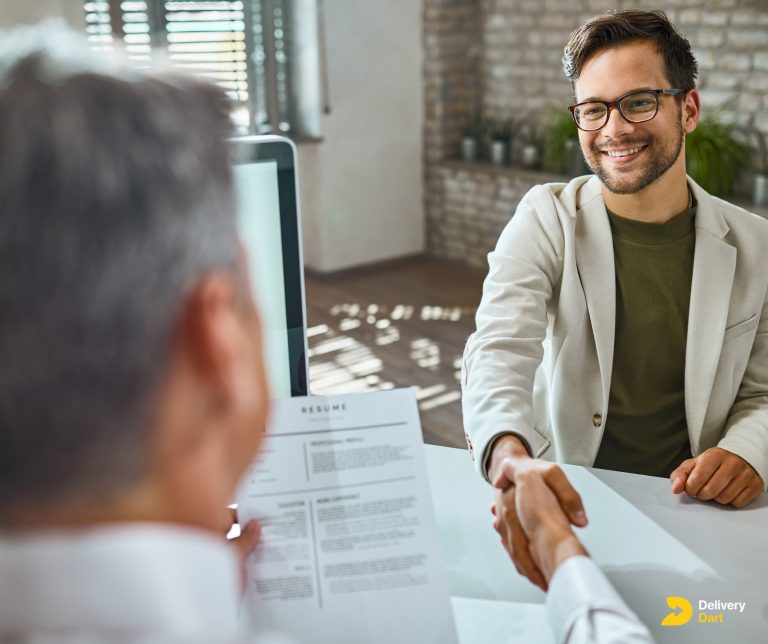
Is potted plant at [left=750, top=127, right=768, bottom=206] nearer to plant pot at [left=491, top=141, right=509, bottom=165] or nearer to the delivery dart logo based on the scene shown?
plant pot at [left=491, top=141, right=509, bottom=165]

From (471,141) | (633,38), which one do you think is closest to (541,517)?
(633,38)

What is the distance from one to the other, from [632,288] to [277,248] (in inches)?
29.0

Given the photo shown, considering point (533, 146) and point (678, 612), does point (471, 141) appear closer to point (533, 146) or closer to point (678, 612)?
point (533, 146)

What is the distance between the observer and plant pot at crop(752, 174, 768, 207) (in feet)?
12.7

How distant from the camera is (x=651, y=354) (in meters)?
1.49

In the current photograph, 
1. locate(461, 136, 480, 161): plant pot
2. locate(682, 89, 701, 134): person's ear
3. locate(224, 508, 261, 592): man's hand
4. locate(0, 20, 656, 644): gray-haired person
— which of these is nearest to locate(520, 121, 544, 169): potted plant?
locate(461, 136, 480, 161): plant pot

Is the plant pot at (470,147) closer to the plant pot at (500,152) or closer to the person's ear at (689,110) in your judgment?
the plant pot at (500,152)

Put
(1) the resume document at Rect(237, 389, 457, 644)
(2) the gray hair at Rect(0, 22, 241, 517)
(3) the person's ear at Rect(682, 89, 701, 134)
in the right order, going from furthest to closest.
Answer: (3) the person's ear at Rect(682, 89, 701, 134), (1) the resume document at Rect(237, 389, 457, 644), (2) the gray hair at Rect(0, 22, 241, 517)

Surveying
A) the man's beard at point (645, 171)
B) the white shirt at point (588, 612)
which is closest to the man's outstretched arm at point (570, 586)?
the white shirt at point (588, 612)

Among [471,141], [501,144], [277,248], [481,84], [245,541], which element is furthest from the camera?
[481,84]

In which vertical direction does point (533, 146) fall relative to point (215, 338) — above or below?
below

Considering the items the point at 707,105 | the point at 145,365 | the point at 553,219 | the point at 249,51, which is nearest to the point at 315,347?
the point at 249,51

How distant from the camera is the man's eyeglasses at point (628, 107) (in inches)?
58.4

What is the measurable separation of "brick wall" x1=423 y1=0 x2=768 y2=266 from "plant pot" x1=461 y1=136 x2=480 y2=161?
4.5 inches
